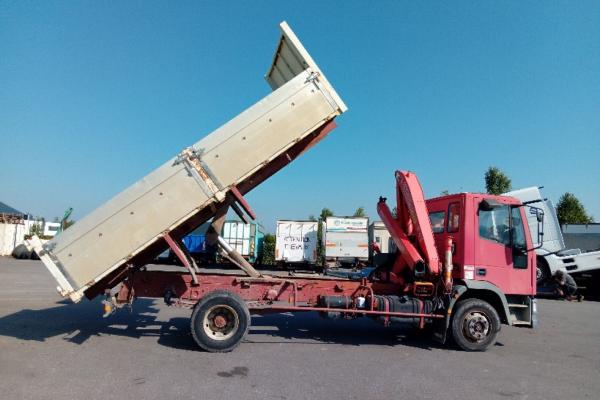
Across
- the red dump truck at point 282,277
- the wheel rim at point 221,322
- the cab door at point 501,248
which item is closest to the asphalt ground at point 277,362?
the wheel rim at point 221,322

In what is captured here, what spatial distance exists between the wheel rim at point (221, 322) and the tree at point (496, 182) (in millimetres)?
23796

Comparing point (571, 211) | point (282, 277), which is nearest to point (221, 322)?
point (282, 277)

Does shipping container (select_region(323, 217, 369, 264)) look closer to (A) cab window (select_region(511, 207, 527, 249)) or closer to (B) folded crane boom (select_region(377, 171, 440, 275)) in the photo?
(B) folded crane boom (select_region(377, 171, 440, 275))

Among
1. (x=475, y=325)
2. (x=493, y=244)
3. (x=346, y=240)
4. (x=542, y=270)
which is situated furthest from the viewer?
(x=346, y=240)

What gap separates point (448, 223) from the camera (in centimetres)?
745

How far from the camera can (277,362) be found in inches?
235

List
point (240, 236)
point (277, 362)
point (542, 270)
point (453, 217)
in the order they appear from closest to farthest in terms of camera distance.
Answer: point (277, 362) → point (453, 217) → point (542, 270) → point (240, 236)

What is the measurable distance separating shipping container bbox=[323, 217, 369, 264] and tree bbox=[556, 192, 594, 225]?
18432 millimetres

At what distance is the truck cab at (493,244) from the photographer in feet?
22.9

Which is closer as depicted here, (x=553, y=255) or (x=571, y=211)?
(x=553, y=255)

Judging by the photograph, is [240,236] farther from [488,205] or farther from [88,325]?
[488,205]

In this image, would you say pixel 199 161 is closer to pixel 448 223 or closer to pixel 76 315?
pixel 448 223

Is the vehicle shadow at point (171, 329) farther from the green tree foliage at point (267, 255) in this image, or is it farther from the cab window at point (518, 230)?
the green tree foliage at point (267, 255)

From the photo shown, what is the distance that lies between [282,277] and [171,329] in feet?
8.59
